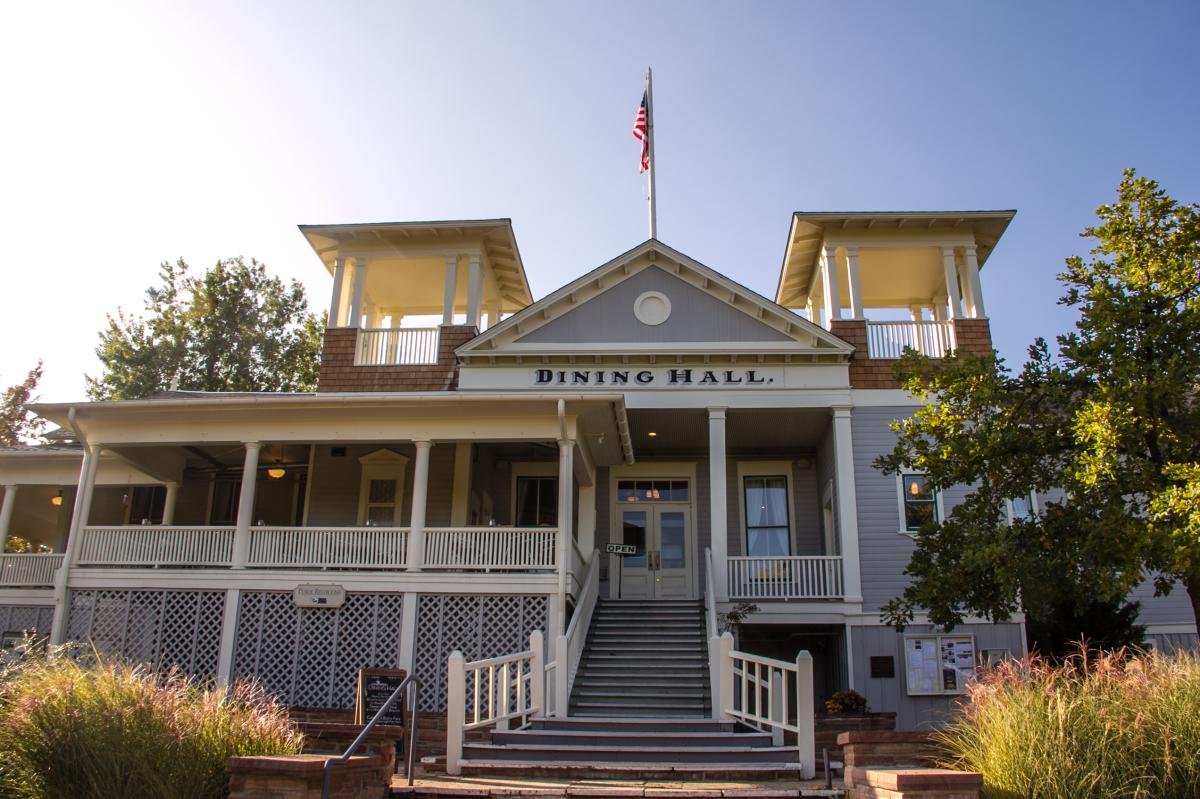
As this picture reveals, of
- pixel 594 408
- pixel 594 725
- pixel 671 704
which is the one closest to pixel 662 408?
pixel 594 408

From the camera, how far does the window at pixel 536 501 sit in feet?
63.0

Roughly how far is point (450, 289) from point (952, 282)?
968cm

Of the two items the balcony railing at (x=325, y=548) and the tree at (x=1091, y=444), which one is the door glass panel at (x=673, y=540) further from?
the tree at (x=1091, y=444)

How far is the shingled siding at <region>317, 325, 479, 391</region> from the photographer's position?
18484mm

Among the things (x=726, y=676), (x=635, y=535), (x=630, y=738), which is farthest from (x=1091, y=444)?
(x=635, y=535)

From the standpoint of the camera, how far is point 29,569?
17219mm

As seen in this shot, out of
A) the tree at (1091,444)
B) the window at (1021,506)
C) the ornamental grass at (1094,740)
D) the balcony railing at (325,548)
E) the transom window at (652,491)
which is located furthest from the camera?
the transom window at (652,491)

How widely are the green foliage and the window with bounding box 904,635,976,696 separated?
195 centimetres

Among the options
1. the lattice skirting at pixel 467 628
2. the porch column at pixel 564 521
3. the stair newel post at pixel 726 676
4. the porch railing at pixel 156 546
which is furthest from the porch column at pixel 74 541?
the stair newel post at pixel 726 676

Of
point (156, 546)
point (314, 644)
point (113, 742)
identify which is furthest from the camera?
point (156, 546)

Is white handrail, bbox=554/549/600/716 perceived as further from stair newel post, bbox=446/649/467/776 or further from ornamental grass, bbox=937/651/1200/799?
ornamental grass, bbox=937/651/1200/799

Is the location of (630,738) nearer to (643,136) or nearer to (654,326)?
(654,326)

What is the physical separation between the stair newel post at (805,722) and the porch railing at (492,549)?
18.5ft

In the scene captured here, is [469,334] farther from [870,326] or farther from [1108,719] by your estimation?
→ [1108,719]
